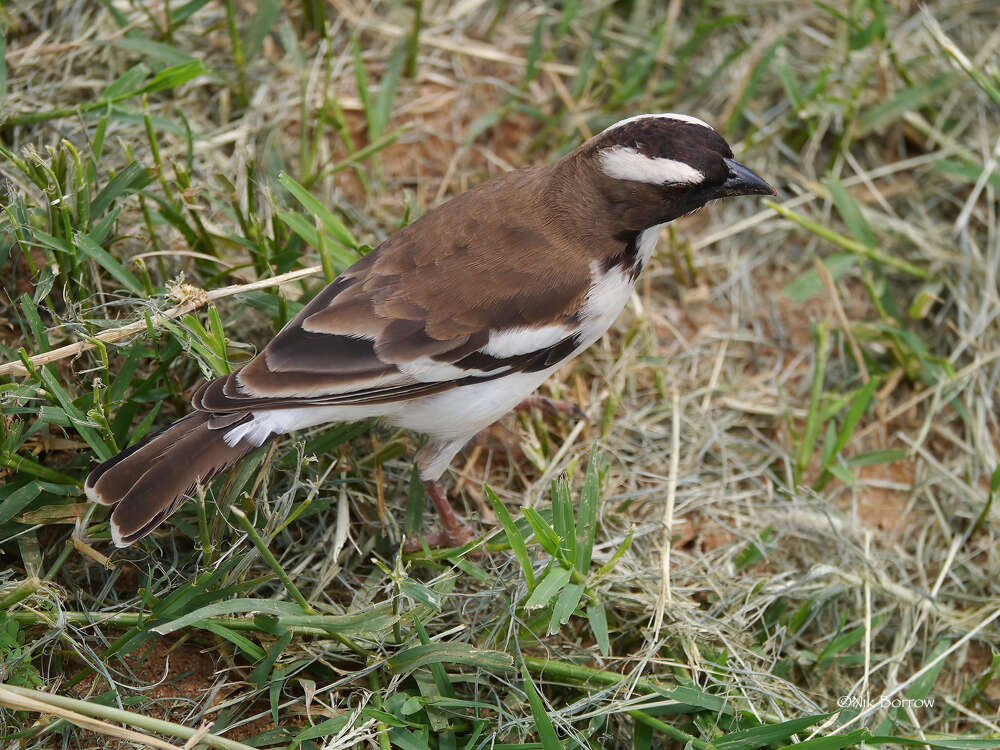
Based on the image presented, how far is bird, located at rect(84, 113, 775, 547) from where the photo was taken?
345 cm

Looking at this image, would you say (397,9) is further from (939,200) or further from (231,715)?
(231,715)

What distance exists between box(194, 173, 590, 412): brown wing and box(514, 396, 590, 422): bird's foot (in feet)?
1.94

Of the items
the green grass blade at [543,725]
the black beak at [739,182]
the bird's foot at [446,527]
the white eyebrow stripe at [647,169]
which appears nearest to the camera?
the green grass blade at [543,725]

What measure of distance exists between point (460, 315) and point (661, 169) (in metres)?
0.91

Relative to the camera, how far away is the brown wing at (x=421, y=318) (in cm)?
350

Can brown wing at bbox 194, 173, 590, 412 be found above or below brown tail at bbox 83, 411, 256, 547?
above

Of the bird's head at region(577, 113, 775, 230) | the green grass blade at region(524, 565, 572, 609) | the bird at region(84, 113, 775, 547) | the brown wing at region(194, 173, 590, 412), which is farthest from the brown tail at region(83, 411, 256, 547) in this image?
the bird's head at region(577, 113, 775, 230)

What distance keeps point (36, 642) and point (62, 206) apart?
1.55 m

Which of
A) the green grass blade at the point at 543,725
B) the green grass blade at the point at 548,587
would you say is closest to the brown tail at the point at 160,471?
the green grass blade at the point at 548,587

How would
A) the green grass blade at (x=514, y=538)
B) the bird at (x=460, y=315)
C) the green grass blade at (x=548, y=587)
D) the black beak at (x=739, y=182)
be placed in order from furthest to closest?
the black beak at (x=739, y=182) < the bird at (x=460, y=315) < the green grass blade at (x=514, y=538) < the green grass blade at (x=548, y=587)

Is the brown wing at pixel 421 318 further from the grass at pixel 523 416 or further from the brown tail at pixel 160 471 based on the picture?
the grass at pixel 523 416

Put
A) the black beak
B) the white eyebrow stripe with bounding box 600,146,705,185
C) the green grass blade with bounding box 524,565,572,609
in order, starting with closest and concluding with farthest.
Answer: the green grass blade with bounding box 524,565,572,609
the white eyebrow stripe with bounding box 600,146,705,185
the black beak

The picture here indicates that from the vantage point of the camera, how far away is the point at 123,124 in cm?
456

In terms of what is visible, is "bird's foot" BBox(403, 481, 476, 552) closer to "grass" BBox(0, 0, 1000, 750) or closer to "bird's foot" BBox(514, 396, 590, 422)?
"grass" BBox(0, 0, 1000, 750)
